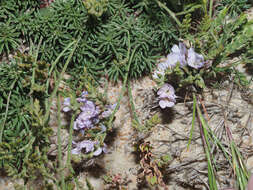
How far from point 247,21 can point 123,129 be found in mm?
1405

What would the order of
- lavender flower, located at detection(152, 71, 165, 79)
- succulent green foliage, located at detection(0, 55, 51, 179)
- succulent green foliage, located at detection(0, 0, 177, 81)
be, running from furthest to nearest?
1. succulent green foliage, located at detection(0, 0, 177, 81)
2. lavender flower, located at detection(152, 71, 165, 79)
3. succulent green foliage, located at detection(0, 55, 51, 179)

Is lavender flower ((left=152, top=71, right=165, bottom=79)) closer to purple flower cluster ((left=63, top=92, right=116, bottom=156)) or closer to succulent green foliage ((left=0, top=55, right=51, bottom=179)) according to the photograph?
purple flower cluster ((left=63, top=92, right=116, bottom=156))

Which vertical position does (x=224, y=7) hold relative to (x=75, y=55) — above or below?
above

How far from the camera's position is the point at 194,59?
95.4 inches

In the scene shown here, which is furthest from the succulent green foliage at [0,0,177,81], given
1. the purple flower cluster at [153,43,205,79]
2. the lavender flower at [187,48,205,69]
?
the lavender flower at [187,48,205,69]

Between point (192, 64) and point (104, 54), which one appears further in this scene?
point (104, 54)

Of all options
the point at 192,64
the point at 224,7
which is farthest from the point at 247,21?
the point at 192,64

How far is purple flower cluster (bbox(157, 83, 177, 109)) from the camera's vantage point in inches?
97.1

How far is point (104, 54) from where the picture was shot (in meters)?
2.62

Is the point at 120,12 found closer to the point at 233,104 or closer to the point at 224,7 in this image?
the point at 224,7

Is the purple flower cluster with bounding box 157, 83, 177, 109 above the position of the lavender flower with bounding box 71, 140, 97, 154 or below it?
above

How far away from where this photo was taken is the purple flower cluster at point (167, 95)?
8.09ft

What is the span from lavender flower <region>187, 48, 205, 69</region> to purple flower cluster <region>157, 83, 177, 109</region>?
253 mm

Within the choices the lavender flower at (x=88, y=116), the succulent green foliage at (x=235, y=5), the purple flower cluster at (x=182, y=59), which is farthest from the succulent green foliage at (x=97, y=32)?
the succulent green foliage at (x=235, y=5)
